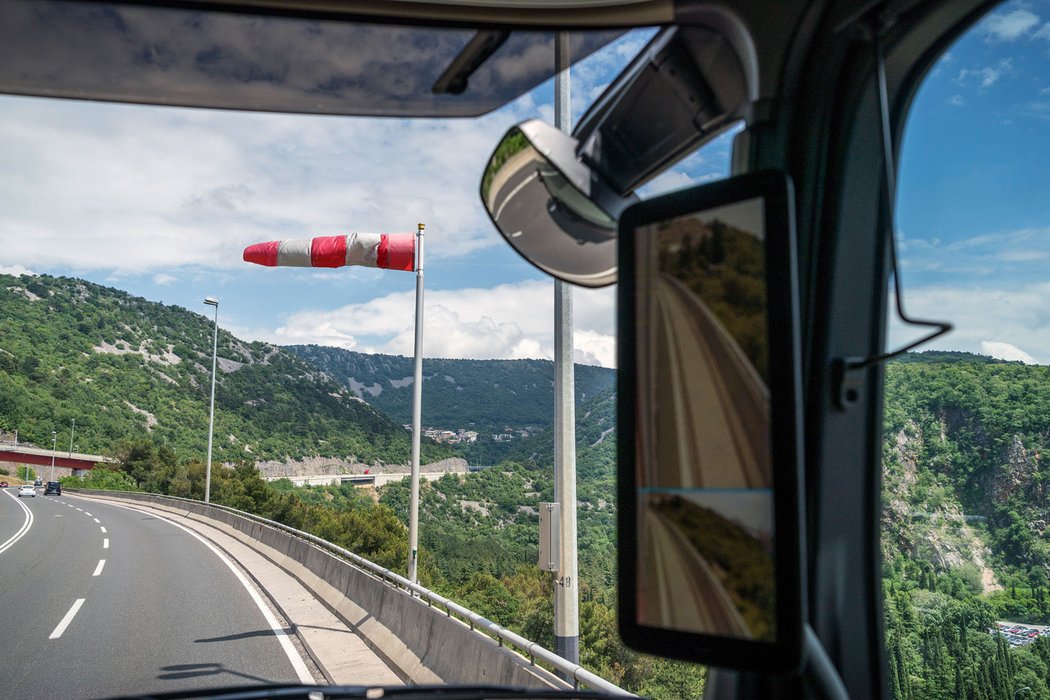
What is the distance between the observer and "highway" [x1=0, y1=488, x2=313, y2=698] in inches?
334

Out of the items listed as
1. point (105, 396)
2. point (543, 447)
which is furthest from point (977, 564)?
point (105, 396)

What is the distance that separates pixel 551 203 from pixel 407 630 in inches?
299

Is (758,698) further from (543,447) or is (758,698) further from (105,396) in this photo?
(105,396)

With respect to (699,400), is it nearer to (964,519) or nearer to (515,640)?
(964,519)

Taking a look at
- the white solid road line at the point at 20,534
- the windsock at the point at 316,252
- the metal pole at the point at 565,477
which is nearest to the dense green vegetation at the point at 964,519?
the windsock at the point at 316,252

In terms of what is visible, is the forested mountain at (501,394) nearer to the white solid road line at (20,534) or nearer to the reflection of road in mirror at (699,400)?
the reflection of road in mirror at (699,400)

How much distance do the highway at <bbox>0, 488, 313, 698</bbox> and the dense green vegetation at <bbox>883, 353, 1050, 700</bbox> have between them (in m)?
3.41

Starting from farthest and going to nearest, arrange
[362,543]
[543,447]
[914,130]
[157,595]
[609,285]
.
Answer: [362,543]
[157,595]
[543,447]
[609,285]
[914,130]

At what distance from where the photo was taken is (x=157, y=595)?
48.4ft

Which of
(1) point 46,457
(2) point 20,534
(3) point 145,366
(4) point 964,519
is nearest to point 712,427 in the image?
(4) point 964,519

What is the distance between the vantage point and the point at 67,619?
12.1 meters

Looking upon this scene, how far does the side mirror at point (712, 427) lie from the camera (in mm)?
1219

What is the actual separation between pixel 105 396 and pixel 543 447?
12074 millimetres

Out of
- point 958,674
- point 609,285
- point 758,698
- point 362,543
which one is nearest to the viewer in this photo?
point 758,698
